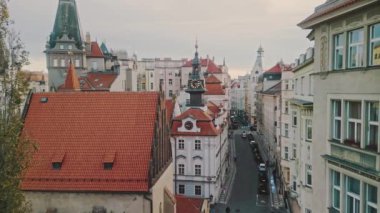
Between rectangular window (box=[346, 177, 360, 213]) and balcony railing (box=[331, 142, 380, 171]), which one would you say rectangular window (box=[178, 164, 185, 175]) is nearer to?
balcony railing (box=[331, 142, 380, 171])

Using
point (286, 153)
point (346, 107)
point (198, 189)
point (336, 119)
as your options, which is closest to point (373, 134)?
point (346, 107)

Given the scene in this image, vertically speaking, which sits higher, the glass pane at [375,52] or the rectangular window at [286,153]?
the glass pane at [375,52]

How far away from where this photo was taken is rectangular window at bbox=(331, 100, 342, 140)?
575 inches

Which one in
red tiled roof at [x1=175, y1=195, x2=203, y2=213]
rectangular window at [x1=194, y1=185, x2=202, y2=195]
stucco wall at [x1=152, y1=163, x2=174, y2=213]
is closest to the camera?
stucco wall at [x1=152, y1=163, x2=174, y2=213]

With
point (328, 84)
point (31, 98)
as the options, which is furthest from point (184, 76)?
point (328, 84)

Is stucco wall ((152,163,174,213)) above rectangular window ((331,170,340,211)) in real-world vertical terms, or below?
below

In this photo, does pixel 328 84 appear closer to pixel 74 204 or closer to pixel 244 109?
pixel 74 204

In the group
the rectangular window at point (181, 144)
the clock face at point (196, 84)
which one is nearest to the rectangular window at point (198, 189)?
the rectangular window at point (181, 144)

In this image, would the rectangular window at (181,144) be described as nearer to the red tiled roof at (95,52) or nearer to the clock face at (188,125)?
the clock face at (188,125)

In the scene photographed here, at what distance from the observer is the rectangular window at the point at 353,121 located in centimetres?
1338

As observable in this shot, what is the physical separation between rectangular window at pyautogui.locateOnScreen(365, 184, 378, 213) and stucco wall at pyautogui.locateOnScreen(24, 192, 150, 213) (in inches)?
487

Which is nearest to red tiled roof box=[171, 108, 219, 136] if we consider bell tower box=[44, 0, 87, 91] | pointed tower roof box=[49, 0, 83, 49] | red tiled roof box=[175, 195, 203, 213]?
red tiled roof box=[175, 195, 203, 213]

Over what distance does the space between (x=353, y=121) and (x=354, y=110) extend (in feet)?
1.21

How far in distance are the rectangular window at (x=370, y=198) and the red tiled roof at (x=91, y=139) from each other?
12.2 metres
